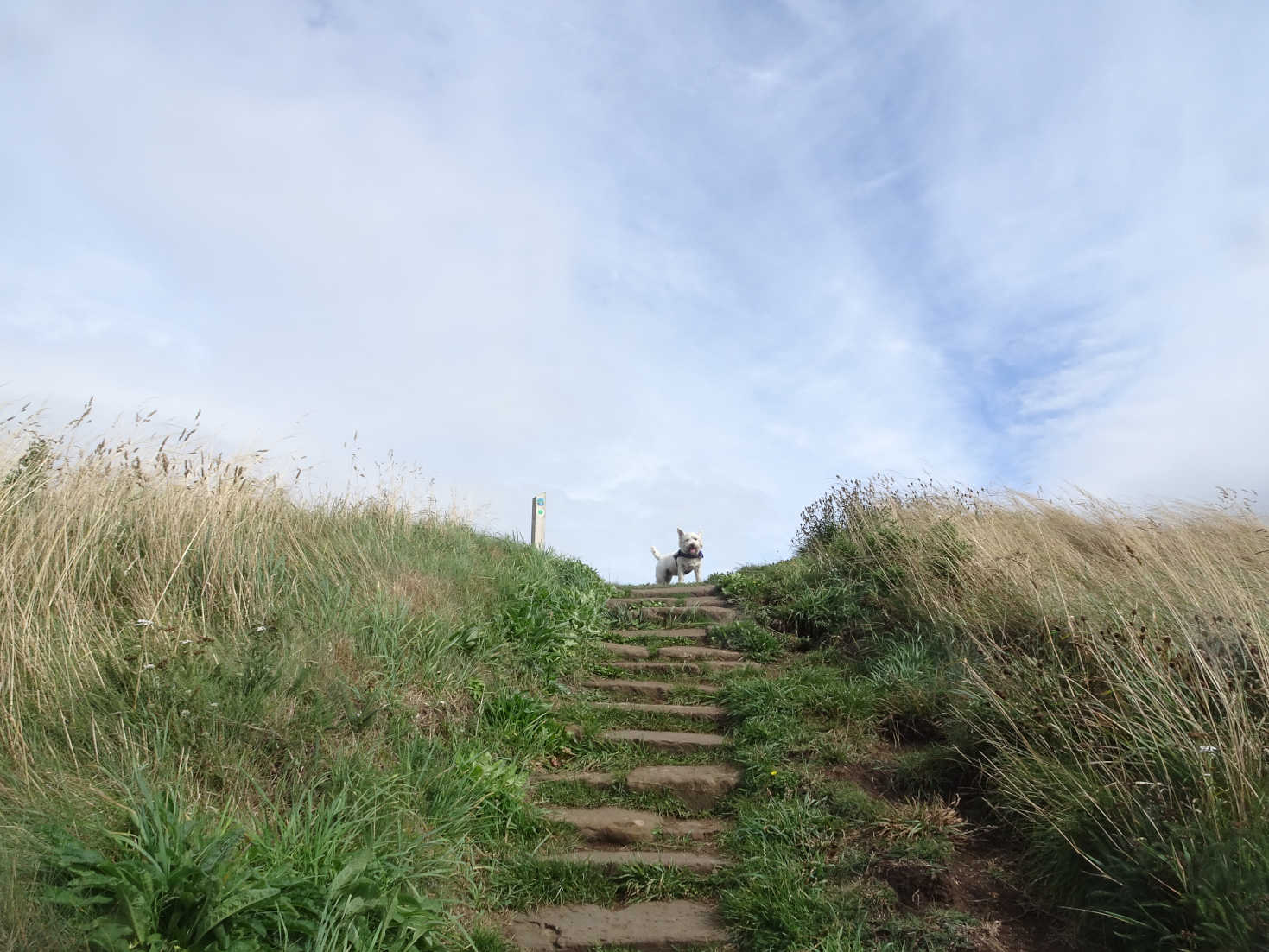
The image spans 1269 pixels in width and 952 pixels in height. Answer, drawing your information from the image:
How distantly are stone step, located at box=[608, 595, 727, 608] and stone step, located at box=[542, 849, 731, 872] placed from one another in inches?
186

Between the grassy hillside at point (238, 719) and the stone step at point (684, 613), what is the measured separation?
83.5 inches

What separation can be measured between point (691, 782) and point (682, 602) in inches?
174

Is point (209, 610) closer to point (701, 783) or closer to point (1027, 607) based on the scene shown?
point (701, 783)

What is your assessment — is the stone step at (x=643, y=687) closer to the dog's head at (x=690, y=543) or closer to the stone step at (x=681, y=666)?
A: the stone step at (x=681, y=666)

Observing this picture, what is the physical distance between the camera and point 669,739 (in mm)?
6285

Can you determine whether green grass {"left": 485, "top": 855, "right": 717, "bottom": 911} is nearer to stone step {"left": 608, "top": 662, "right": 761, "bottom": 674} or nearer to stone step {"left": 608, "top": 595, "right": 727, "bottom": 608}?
stone step {"left": 608, "top": 662, "right": 761, "bottom": 674}

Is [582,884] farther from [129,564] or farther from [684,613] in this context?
Answer: [684,613]

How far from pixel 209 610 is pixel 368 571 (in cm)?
145

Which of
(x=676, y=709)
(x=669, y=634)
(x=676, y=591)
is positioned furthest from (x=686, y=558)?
(x=676, y=709)

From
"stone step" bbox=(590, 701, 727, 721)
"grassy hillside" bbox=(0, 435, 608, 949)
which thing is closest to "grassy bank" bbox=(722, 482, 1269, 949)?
"stone step" bbox=(590, 701, 727, 721)

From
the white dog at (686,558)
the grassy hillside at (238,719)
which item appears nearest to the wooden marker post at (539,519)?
the white dog at (686,558)

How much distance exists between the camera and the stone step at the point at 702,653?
8.04 m

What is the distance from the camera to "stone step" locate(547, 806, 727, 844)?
5.16m

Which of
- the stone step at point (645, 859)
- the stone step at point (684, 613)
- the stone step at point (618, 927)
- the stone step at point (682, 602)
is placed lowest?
the stone step at point (618, 927)
